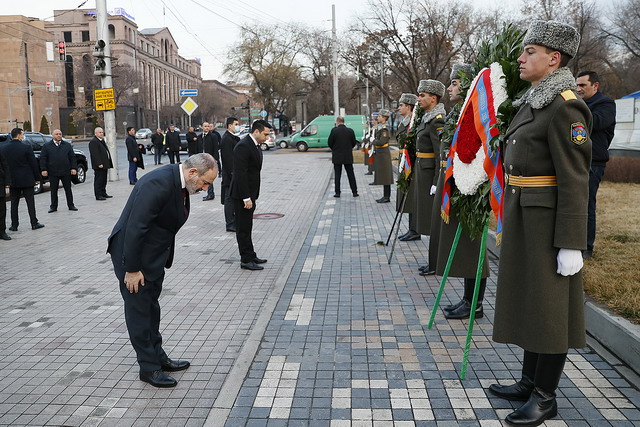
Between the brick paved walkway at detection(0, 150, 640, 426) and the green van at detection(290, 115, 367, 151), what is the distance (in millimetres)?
30236

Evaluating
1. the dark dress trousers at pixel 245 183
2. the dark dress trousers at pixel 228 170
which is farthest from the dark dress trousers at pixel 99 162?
the dark dress trousers at pixel 245 183

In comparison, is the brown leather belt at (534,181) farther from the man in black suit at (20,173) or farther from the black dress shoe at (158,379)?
the man in black suit at (20,173)

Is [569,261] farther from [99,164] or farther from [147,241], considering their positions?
[99,164]

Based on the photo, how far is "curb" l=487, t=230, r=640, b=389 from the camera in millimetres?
4258

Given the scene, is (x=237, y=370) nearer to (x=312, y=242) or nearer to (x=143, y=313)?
(x=143, y=313)

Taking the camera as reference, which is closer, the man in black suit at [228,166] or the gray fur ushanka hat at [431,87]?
the gray fur ushanka hat at [431,87]

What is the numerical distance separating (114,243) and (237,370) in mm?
1325

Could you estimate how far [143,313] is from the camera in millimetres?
4297

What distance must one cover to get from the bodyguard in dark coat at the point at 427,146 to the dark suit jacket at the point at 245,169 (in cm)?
214

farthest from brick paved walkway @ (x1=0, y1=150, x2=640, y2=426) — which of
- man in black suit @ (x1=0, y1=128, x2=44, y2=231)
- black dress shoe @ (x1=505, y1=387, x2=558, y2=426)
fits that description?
man in black suit @ (x1=0, y1=128, x2=44, y2=231)

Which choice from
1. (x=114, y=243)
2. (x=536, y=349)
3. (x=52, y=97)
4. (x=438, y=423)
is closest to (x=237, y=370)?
(x=114, y=243)

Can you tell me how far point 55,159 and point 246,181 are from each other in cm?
762

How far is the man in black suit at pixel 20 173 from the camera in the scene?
36.4ft

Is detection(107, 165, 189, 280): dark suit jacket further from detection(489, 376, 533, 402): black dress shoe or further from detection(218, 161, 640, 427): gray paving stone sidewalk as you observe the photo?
detection(489, 376, 533, 402): black dress shoe
